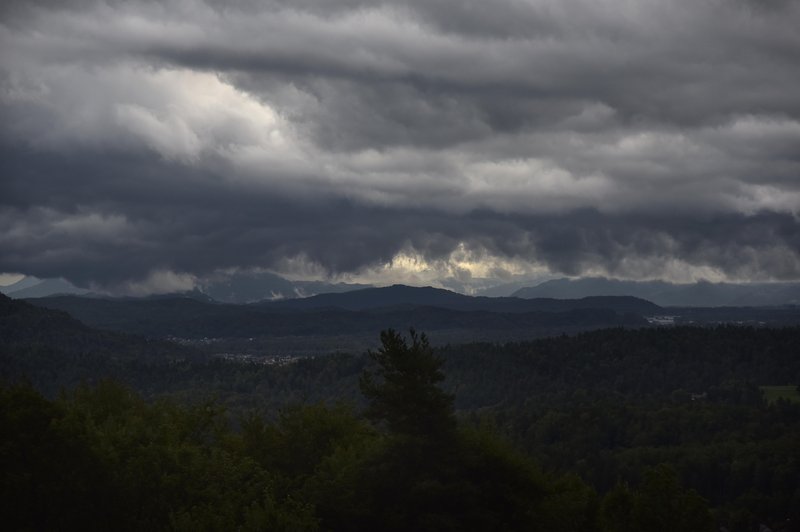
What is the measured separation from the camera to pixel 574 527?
73.1 metres

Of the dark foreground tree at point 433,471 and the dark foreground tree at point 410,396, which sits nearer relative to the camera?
the dark foreground tree at point 433,471

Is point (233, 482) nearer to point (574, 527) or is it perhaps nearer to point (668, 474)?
point (574, 527)

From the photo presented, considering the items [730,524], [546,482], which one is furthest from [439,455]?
[730,524]

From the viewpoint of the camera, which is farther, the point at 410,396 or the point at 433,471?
the point at 410,396

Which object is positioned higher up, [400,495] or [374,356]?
[374,356]

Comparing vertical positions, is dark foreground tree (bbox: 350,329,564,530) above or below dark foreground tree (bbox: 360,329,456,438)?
below

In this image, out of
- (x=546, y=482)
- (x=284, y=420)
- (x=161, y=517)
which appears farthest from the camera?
(x=284, y=420)

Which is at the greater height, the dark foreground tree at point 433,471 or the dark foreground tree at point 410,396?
the dark foreground tree at point 410,396

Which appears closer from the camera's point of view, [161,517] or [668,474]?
[161,517]

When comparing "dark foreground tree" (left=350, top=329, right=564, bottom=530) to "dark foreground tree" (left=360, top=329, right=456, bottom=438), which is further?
"dark foreground tree" (left=360, top=329, right=456, bottom=438)

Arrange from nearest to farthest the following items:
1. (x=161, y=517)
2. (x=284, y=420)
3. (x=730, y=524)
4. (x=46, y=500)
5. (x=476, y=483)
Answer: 1. (x=46, y=500)
2. (x=161, y=517)
3. (x=476, y=483)
4. (x=284, y=420)
5. (x=730, y=524)

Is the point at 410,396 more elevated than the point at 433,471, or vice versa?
the point at 410,396

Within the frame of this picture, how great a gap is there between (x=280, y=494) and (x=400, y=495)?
1079 cm

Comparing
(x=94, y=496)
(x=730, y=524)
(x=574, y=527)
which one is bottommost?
(x=730, y=524)
